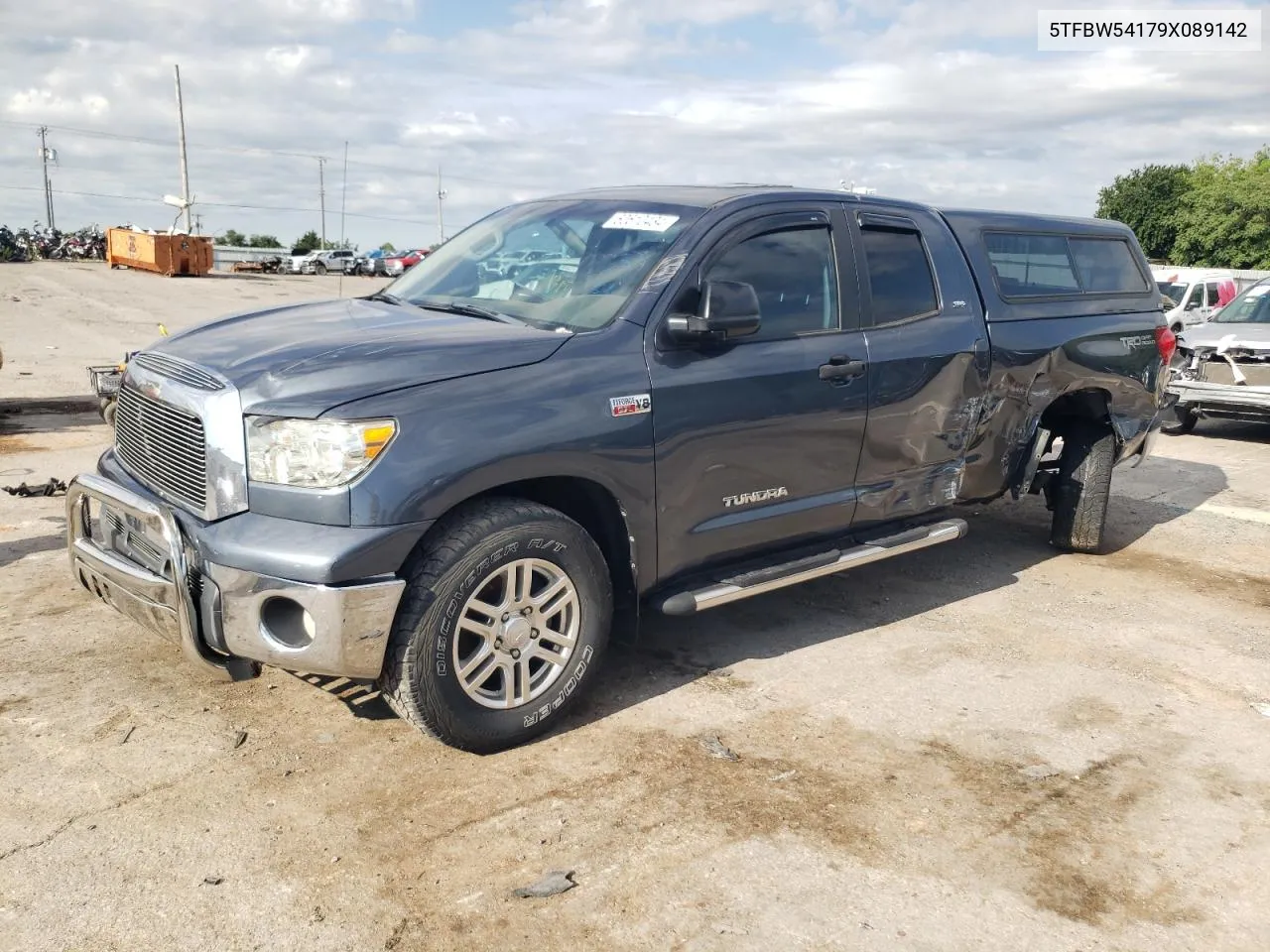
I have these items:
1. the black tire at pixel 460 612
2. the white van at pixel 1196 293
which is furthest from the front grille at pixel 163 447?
the white van at pixel 1196 293

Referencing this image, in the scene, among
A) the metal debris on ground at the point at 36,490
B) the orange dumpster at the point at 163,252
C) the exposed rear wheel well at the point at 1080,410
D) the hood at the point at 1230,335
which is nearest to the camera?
the exposed rear wheel well at the point at 1080,410

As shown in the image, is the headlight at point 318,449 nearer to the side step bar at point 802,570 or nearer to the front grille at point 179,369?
the front grille at point 179,369

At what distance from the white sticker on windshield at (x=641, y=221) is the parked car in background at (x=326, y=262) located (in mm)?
50577

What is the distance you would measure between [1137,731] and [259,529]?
3290 mm

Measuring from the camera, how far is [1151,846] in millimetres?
3416

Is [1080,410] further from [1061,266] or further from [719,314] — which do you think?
[719,314]

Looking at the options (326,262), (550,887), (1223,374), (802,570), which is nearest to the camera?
(550,887)

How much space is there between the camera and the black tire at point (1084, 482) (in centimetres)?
655

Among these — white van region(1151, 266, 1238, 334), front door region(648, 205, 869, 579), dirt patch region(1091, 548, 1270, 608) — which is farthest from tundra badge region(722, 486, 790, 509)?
white van region(1151, 266, 1238, 334)

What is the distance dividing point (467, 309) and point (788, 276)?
1.36 metres

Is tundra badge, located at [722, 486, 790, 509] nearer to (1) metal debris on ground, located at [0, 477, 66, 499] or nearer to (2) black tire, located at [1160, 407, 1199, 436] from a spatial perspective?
(1) metal debris on ground, located at [0, 477, 66, 499]

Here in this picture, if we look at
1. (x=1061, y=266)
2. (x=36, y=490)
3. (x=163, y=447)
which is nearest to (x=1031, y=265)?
(x=1061, y=266)

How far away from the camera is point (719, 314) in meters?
4.14

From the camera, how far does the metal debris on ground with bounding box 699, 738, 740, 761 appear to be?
153 inches
